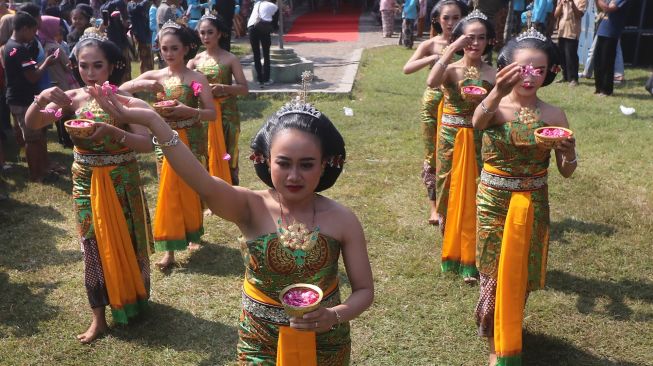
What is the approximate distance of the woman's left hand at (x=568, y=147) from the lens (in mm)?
3699

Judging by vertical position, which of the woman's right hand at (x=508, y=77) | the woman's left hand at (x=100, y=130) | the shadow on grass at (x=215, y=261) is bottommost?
the shadow on grass at (x=215, y=261)

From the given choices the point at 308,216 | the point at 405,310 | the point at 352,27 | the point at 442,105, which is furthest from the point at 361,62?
the point at 308,216

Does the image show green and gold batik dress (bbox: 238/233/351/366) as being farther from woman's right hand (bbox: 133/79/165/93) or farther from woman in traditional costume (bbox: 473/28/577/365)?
woman's right hand (bbox: 133/79/165/93)

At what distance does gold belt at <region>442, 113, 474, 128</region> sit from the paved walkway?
660cm

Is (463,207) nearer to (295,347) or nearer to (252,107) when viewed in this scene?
(295,347)

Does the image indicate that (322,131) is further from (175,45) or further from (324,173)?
(175,45)

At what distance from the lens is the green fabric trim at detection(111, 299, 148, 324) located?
4707mm

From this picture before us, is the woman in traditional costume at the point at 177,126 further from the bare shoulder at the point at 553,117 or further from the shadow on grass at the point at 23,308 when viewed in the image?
the bare shoulder at the point at 553,117

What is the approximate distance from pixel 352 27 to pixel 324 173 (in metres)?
20.9

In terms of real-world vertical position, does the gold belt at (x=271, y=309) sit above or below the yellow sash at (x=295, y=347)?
above

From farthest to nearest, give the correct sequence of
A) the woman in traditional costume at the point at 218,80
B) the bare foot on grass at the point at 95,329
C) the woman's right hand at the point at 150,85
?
the woman in traditional costume at the point at 218,80, the woman's right hand at the point at 150,85, the bare foot on grass at the point at 95,329

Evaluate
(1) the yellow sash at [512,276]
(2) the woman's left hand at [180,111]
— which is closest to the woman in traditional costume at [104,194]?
(2) the woman's left hand at [180,111]

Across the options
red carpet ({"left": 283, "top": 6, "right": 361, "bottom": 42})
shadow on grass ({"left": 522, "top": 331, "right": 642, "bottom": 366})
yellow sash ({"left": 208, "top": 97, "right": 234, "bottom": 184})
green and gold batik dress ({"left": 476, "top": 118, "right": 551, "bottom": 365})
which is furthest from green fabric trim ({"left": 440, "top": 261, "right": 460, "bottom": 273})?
red carpet ({"left": 283, "top": 6, "right": 361, "bottom": 42})

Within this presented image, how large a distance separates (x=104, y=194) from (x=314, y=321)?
8.51 ft
